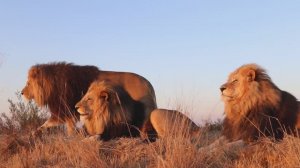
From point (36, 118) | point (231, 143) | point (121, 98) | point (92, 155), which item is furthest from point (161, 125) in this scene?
point (36, 118)

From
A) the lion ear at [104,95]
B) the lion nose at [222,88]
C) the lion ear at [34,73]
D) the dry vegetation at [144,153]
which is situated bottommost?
the dry vegetation at [144,153]

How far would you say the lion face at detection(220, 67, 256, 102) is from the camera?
6.99 metres

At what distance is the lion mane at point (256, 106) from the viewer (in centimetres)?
682

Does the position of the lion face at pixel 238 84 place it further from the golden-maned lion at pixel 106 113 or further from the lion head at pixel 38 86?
the lion head at pixel 38 86

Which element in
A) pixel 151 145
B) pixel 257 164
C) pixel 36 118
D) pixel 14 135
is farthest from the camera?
pixel 36 118

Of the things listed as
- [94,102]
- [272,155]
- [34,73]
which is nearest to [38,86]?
[34,73]

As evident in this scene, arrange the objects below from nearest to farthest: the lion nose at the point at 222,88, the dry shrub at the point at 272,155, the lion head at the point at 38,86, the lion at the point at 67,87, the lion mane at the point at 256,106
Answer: the dry shrub at the point at 272,155 < the lion mane at the point at 256,106 < the lion nose at the point at 222,88 < the lion at the point at 67,87 < the lion head at the point at 38,86

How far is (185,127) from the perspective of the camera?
6.34m

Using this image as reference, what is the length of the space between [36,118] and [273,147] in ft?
23.5

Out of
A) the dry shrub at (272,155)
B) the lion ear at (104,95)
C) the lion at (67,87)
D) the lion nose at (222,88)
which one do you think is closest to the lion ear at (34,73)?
the lion at (67,87)

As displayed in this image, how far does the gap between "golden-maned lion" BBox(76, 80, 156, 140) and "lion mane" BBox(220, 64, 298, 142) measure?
1.81m

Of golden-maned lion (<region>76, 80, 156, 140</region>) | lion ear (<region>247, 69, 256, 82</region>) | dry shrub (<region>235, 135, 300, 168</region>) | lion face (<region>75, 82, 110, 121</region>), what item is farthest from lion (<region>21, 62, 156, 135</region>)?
dry shrub (<region>235, 135, 300, 168</region>)

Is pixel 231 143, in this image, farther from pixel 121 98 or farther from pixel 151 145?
pixel 121 98

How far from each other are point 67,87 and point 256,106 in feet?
13.1
